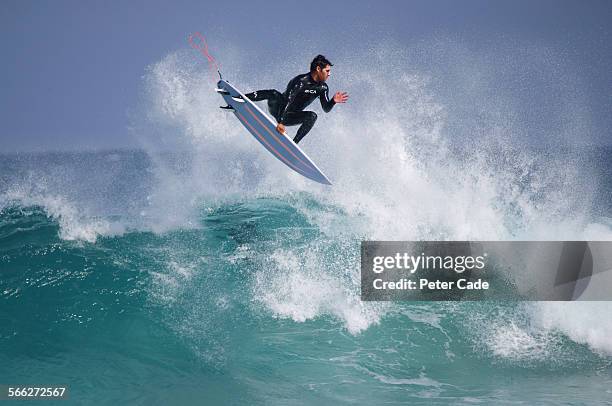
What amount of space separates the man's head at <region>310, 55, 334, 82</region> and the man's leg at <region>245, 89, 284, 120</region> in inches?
21.8

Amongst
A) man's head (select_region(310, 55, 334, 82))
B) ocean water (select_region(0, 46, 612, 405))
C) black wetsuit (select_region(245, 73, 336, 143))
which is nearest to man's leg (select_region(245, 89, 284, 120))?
black wetsuit (select_region(245, 73, 336, 143))

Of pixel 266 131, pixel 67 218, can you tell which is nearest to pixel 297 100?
pixel 266 131

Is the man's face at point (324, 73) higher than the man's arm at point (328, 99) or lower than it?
higher

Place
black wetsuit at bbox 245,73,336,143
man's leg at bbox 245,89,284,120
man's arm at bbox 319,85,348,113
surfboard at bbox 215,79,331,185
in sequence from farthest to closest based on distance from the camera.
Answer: surfboard at bbox 215,79,331,185 → man's leg at bbox 245,89,284,120 → black wetsuit at bbox 245,73,336,143 → man's arm at bbox 319,85,348,113

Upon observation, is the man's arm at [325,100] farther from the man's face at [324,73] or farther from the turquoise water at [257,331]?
the turquoise water at [257,331]

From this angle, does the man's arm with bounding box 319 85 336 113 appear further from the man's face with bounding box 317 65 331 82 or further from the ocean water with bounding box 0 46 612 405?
the ocean water with bounding box 0 46 612 405

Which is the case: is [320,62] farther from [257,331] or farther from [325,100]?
[257,331]

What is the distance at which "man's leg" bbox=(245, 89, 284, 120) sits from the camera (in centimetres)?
645

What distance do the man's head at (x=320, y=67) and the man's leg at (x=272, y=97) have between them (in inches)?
21.8

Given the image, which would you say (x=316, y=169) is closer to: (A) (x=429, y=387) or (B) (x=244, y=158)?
(A) (x=429, y=387)

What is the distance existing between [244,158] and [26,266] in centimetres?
544

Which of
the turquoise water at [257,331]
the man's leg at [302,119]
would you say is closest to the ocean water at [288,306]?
the turquoise water at [257,331]

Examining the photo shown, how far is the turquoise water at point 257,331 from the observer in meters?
5.71

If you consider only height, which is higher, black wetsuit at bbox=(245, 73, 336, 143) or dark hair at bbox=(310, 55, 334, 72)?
dark hair at bbox=(310, 55, 334, 72)
